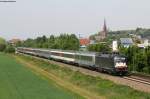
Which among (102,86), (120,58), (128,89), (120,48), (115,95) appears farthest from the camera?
(120,48)

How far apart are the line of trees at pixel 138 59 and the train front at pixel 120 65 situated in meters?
2.99

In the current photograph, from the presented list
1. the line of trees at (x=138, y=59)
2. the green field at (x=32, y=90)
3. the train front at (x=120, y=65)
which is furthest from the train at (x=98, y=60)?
the green field at (x=32, y=90)

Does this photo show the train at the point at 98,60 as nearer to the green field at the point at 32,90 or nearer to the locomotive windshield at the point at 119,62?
the locomotive windshield at the point at 119,62

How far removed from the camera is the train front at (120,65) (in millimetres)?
51375

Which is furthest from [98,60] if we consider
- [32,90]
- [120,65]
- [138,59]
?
[32,90]

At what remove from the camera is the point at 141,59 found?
55031 mm

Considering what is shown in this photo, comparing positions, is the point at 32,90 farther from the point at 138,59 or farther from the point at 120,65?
the point at 138,59

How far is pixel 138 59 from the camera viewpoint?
182ft

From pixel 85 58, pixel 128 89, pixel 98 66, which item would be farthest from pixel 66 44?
pixel 128 89

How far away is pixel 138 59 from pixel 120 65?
4.96 meters

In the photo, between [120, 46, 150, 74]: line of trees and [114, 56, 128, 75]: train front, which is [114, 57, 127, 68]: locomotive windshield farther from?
[120, 46, 150, 74]: line of trees

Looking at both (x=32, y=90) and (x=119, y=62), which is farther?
(x=119, y=62)

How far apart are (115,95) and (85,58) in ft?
128

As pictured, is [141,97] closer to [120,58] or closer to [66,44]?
[120,58]
